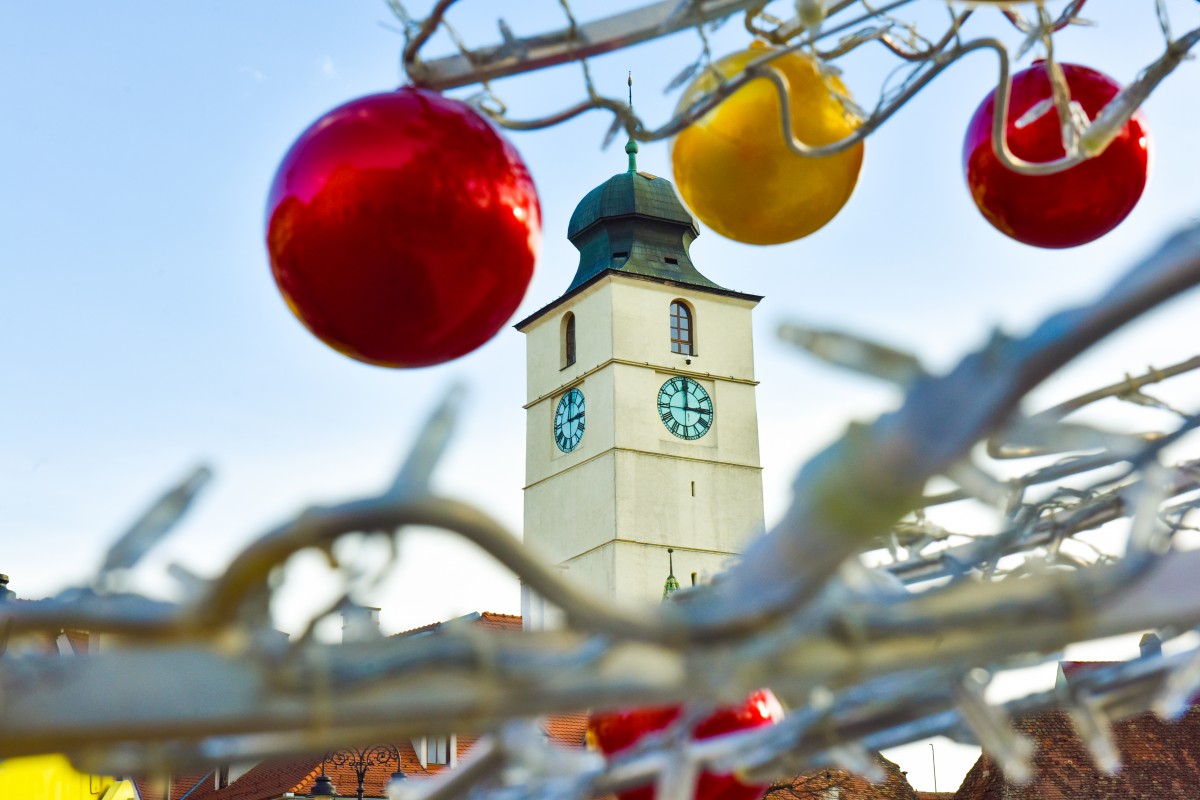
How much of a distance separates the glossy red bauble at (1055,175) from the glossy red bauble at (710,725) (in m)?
0.55

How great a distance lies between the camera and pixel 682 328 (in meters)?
31.5

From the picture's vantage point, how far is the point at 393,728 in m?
0.54

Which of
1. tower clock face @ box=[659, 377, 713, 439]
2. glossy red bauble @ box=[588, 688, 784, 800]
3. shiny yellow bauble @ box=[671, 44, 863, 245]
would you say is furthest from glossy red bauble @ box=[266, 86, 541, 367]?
tower clock face @ box=[659, 377, 713, 439]

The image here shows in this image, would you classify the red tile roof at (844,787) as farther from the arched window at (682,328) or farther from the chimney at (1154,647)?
the arched window at (682,328)

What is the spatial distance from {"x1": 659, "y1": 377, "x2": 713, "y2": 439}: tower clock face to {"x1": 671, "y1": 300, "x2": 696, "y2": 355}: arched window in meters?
0.73

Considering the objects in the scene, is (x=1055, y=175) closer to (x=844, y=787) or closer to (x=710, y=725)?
(x=710, y=725)

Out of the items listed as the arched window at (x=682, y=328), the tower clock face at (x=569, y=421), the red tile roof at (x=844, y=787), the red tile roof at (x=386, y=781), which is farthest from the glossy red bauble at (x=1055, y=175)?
the arched window at (x=682, y=328)

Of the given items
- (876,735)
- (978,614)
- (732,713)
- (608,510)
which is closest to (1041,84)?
(732,713)

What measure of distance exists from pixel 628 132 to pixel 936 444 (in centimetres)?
67

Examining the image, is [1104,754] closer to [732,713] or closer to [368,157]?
[732,713]

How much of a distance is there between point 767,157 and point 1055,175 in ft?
1.02

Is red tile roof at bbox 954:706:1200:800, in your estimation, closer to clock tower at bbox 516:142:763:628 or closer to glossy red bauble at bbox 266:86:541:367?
glossy red bauble at bbox 266:86:541:367

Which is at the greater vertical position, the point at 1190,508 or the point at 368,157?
the point at 368,157

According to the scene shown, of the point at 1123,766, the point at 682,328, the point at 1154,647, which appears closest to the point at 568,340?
the point at 682,328
